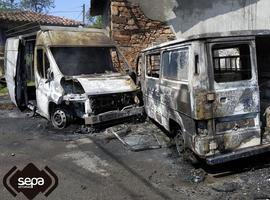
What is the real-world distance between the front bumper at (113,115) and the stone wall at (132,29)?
3.83 m

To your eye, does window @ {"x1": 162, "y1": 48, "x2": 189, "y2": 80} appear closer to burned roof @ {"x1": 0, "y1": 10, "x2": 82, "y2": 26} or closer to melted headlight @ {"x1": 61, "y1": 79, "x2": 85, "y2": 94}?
melted headlight @ {"x1": 61, "y1": 79, "x2": 85, "y2": 94}

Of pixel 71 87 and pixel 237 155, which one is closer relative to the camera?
pixel 237 155

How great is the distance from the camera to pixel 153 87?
7648mm

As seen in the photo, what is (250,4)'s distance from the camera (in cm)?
1019

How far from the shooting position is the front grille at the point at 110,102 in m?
8.47

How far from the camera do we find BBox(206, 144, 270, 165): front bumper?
5.30m

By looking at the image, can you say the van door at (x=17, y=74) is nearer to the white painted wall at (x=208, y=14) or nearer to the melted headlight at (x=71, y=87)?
the melted headlight at (x=71, y=87)

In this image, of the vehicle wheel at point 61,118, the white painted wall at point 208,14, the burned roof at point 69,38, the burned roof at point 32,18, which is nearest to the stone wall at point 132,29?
the white painted wall at point 208,14

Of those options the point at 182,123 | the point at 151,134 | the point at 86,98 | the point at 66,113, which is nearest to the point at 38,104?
the point at 66,113

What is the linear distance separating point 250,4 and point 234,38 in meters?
5.33

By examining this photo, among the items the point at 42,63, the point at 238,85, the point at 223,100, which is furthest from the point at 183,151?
the point at 42,63

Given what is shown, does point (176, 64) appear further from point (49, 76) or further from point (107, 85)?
point (49, 76)

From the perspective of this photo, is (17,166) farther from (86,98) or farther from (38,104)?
(38,104)

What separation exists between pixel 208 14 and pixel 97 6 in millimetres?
5005
